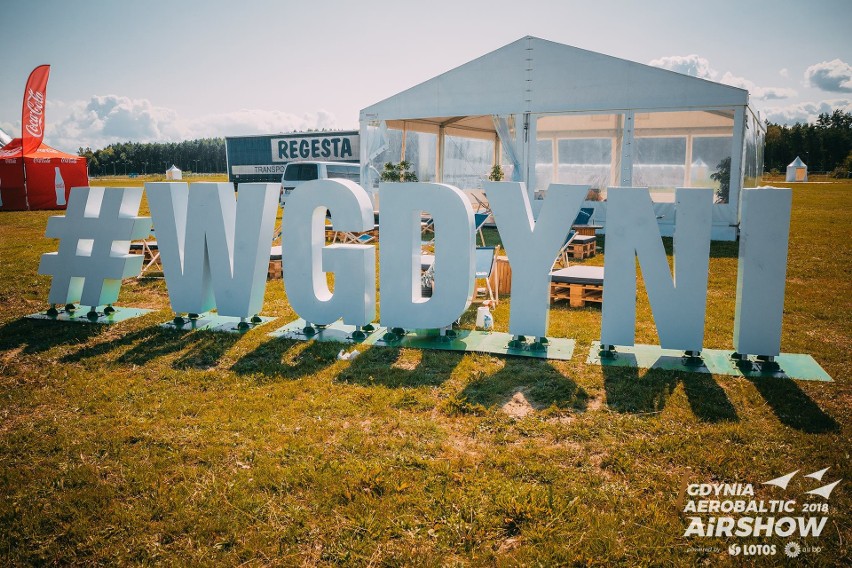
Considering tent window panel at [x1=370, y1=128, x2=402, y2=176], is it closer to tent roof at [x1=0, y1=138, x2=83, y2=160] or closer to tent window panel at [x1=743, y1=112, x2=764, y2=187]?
tent window panel at [x1=743, y1=112, x2=764, y2=187]

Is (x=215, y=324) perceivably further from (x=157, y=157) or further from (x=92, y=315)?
(x=157, y=157)

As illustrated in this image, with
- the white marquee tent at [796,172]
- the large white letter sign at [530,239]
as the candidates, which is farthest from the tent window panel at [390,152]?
the white marquee tent at [796,172]

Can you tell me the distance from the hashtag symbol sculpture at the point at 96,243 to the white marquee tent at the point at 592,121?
9493 millimetres

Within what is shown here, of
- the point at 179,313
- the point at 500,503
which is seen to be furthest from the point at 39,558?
the point at 179,313

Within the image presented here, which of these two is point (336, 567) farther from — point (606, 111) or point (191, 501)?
point (606, 111)

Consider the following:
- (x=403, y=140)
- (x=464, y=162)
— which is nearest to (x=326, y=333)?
(x=403, y=140)

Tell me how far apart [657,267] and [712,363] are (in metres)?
1.01

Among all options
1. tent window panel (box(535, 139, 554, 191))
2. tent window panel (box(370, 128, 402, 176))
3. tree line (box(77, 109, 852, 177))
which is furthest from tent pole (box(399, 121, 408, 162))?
tree line (box(77, 109, 852, 177))

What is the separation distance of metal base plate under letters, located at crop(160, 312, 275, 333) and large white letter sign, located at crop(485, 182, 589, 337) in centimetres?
300

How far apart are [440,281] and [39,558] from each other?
3.71 metres

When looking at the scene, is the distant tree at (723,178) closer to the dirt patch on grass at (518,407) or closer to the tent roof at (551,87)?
the tent roof at (551,87)

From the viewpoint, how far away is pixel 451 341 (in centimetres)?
592

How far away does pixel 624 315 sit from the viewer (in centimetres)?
519

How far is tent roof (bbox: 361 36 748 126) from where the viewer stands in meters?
12.8
